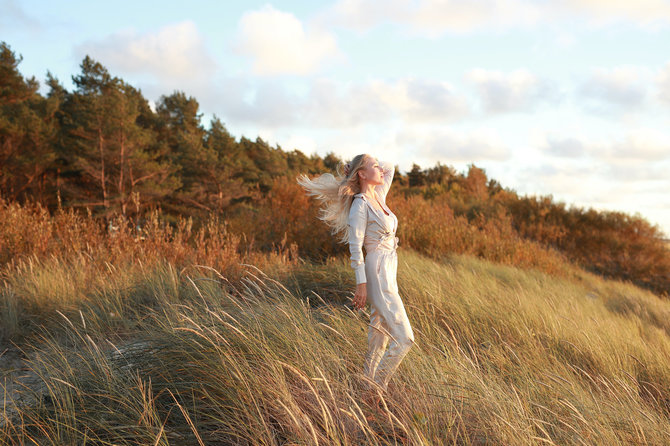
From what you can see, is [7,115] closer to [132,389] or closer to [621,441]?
[132,389]

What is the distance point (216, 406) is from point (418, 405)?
1191 millimetres

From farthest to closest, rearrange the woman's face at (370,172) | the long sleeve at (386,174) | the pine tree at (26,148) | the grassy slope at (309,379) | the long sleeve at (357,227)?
the pine tree at (26,148), the long sleeve at (386,174), the woman's face at (370,172), the long sleeve at (357,227), the grassy slope at (309,379)

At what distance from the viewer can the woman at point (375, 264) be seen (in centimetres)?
322

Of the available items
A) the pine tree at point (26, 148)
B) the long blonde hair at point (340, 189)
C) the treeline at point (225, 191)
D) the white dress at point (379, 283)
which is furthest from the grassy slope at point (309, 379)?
the pine tree at point (26, 148)

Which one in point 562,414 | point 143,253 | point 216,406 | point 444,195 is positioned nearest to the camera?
point 216,406

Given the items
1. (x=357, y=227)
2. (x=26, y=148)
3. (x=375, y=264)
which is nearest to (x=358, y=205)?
(x=357, y=227)

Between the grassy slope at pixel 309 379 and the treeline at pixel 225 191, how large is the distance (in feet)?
14.6

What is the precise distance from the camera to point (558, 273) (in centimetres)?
1131

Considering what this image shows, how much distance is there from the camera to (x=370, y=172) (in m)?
3.69

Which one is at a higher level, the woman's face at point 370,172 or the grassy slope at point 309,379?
the woman's face at point 370,172

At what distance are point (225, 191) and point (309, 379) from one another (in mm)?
23432

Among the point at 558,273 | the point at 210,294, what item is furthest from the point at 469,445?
the point at 558,273

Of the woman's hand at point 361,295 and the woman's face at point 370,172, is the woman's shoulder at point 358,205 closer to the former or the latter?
the woman's face at point 370,172

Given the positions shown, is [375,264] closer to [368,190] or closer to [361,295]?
[361,295]
